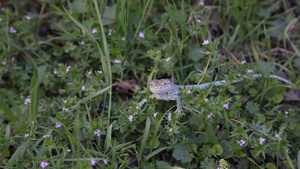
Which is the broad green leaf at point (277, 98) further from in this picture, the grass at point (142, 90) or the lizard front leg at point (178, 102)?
the lizard front leg at point (178, 102)

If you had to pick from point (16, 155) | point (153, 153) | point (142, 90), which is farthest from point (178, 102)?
point (16, 155)

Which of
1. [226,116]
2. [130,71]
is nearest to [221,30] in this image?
[130,71]

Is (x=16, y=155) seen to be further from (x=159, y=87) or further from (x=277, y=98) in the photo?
(x=277, y=98)

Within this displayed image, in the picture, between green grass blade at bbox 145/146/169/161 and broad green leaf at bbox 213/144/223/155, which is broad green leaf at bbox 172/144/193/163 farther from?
broad green leaf at bbox 213/144/223/155

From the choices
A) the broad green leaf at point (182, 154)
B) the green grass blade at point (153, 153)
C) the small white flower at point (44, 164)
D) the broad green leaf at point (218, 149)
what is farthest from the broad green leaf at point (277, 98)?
the small white flower at point (44, 164)

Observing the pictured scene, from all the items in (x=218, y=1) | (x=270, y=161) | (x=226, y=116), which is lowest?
(x=270, y=161)

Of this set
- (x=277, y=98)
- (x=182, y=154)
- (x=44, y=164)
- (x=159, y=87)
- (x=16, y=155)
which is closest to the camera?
(x=44, y=164)

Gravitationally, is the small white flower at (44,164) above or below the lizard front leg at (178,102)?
below

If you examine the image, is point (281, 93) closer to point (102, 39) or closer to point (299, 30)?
point (299, 30)
